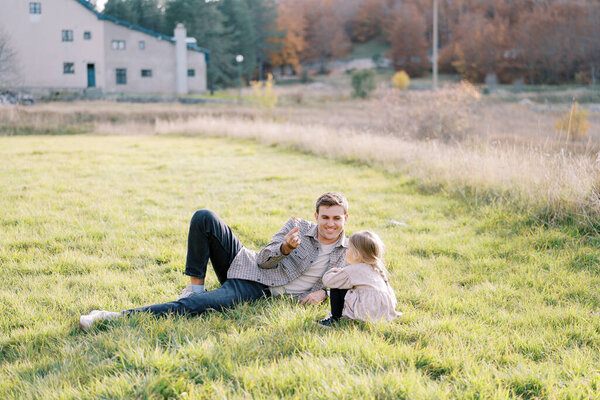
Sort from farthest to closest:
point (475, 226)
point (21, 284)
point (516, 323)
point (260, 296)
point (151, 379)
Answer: point (475, 226) → point (21, 284) → point (260, 296) → point (516, 323) → point (151, 379)

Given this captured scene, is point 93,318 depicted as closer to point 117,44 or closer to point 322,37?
point 117,44

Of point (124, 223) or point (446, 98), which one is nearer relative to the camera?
point (124, 223)

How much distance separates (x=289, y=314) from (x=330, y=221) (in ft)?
2.59

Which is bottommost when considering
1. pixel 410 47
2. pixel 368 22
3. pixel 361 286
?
pixel 361 286

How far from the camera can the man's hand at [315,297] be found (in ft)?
13.1

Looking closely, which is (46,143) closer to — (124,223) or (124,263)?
(124,223)

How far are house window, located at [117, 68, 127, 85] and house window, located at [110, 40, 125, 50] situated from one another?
1634 mm

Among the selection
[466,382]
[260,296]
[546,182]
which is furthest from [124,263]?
[546,182]

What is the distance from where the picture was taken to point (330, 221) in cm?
398

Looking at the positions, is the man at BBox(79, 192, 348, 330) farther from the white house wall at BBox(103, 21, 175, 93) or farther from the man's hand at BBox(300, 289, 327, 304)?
the white house wall at BBox(103, 21, 175, 93)

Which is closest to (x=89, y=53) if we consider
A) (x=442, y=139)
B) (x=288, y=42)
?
(x=442, y=139)

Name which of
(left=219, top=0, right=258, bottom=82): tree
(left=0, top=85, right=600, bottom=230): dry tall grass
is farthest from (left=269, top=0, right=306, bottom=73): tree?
(left=0, top=85, right=600, bottom=230): dry tall grass

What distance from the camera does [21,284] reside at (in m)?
4.48

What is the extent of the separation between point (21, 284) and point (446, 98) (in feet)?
47.7
